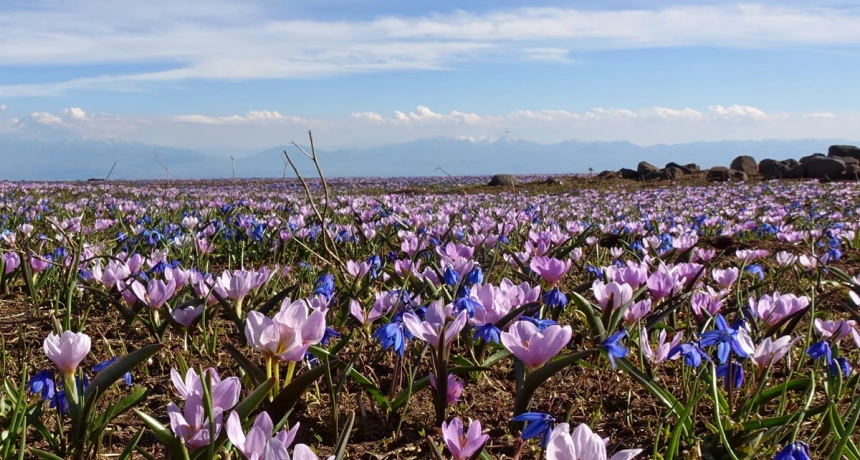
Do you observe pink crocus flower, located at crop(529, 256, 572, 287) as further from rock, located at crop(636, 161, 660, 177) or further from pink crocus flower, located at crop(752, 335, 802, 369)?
rock, located at crop(636, 161, 660, 177)

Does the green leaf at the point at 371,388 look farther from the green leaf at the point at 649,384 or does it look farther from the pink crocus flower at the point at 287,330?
the green leaf at the point at 649,384

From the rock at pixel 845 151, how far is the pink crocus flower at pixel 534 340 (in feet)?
116

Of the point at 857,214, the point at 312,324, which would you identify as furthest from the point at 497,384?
the point at 857,214

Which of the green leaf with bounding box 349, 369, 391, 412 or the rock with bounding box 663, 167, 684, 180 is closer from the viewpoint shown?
the green leaf with bounding box 349, 369, 391, 412

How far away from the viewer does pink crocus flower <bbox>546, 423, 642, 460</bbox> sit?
132 centimetres

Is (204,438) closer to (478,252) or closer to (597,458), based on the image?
(597,458)

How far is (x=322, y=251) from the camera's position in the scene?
606 centimetres

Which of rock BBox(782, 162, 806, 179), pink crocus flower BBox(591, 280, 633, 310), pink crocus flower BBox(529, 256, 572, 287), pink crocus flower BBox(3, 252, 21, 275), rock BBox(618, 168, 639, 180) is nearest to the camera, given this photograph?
pink crocus flower BBox(591, 280, 633, 310)

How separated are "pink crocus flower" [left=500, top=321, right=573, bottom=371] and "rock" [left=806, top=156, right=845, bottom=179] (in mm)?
26944

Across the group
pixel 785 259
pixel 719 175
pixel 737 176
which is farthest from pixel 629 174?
pixel 785 259

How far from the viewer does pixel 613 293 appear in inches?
110

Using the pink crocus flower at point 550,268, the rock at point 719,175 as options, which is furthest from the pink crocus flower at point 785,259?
the rock at point 719,175

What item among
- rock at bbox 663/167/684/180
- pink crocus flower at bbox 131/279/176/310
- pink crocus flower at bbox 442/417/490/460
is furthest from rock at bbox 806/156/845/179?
pink crocus flower at bbox 442/417/490/460

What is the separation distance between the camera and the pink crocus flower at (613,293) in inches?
110
